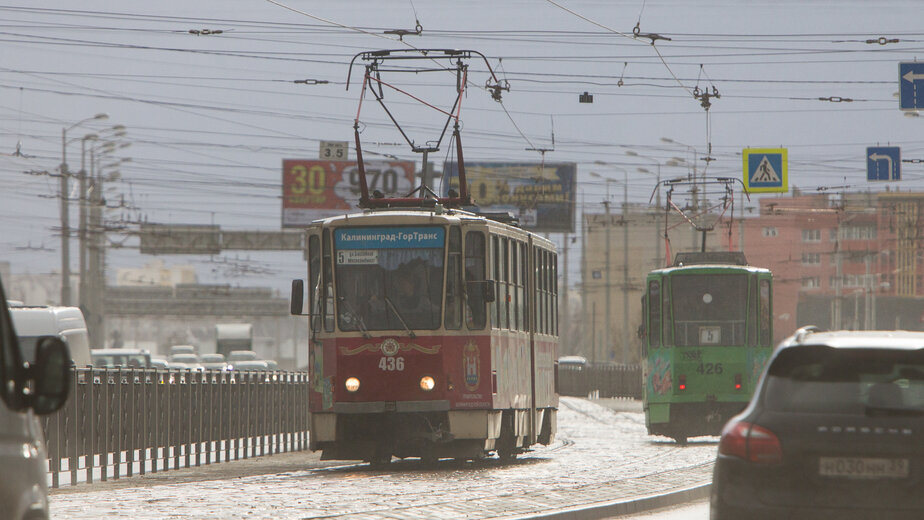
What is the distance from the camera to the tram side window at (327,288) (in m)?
19.6

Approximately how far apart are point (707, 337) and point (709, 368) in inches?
21.5

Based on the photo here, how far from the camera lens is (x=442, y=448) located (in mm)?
19891

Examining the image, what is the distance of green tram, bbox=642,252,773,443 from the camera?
2727 cm

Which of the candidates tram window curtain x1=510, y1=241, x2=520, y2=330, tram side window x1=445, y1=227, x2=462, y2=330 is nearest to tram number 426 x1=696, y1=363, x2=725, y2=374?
tram window curtain x1=510, y1=241, x2=520, y2=330

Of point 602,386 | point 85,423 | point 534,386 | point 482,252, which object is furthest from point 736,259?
point 602,386

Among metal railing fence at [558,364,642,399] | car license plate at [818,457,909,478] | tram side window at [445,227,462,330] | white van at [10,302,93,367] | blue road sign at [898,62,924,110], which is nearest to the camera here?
car license plate at [818,457,909,478]

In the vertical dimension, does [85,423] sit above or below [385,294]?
below

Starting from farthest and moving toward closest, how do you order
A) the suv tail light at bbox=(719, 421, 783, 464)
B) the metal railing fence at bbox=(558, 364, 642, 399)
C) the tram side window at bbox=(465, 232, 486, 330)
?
1. the metal railing fence at bbox=(558, 364, 642, 399)
2. the tram side window at bbox=(465, 232, 486, 330)
3. the suv tail light at bbox=(719, 421, 783, 464)

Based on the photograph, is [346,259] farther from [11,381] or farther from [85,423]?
[11,381]

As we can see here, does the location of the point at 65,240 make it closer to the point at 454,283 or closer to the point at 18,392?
the point at 454,283

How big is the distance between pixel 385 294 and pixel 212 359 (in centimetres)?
5155

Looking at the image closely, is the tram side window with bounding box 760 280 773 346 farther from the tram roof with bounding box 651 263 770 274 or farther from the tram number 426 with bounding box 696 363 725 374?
the tram number 426 with bounding box 696 363 725 374

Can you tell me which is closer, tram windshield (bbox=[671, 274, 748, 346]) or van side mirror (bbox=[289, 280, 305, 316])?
van side mirror (bbox=[289, 280, 305, 316])

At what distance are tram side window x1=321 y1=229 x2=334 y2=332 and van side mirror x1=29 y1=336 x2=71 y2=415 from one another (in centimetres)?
1425
